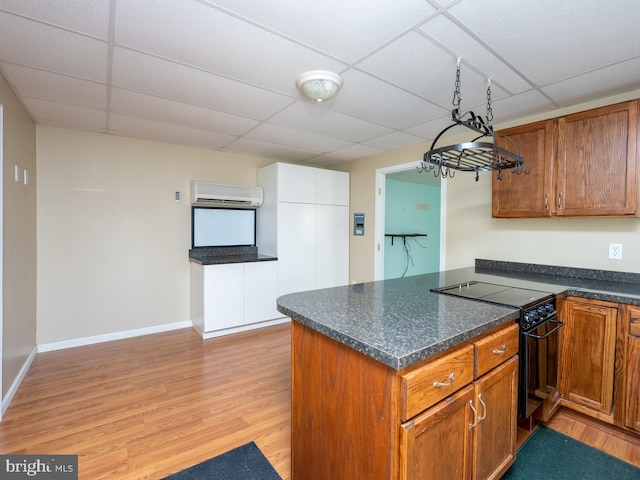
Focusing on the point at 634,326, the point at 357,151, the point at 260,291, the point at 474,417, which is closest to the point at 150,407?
the point at 260,291

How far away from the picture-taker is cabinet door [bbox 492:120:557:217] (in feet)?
7.80

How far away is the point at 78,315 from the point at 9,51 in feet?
8.35

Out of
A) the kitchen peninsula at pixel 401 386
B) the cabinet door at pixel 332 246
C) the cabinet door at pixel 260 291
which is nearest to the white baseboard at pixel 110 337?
the cabinet door at pixel 260 291

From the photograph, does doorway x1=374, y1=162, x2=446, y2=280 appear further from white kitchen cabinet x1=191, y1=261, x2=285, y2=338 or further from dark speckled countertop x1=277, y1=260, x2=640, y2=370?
dark speckled countertop x1=277, y1=260, x2=640, y2=370

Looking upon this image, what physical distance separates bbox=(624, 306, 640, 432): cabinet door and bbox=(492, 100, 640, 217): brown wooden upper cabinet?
0.72 metres

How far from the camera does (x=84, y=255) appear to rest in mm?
3289

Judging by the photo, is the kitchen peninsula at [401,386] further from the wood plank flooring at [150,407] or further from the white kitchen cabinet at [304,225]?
the white kitchen cabinet at [304,225]

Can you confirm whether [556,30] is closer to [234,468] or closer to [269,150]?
[234,468]

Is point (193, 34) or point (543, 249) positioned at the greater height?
point (193, 34)

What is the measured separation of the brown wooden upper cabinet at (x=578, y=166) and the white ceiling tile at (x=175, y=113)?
7.87ft

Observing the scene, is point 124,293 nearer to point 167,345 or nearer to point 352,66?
point 167,345

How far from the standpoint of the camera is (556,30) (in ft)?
5.11

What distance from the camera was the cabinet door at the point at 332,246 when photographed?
4402 millimetres

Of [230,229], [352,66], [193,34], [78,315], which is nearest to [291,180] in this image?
[230,229]
